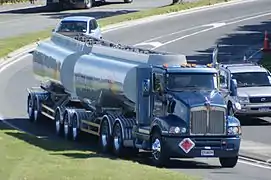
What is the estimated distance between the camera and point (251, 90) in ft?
107

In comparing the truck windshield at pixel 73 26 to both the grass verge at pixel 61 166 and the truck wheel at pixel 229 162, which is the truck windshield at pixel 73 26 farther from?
the truck wheel at pixel 229 162

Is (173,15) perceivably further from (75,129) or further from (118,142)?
(118,142)

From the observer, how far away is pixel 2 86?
40.1 meters

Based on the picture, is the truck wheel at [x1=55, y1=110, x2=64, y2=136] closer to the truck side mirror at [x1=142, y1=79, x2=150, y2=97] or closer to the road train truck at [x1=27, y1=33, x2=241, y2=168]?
the road train truck at [x1=27, y1=33, x2=241, y2=168]

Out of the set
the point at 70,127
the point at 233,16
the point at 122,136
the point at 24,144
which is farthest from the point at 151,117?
the point at 233,16

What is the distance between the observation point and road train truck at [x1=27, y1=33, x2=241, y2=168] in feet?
73.6

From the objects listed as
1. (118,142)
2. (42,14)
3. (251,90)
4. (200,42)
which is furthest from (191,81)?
(42,14)

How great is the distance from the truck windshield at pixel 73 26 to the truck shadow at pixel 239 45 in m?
5.47

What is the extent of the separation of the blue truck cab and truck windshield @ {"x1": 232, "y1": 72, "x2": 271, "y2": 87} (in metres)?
9.67

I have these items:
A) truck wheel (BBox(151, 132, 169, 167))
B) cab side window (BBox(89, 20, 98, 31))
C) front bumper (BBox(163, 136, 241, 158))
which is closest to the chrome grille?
front bumper (BBox(163, 136, 241, 158))

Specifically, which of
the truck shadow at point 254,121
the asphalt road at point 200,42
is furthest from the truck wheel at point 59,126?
the truck shadow at point 254,121

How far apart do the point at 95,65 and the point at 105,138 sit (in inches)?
117

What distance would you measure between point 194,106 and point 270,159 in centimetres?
302

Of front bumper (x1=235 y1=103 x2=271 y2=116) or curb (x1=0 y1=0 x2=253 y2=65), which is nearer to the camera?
front bumper (x1=235 y1=103 x2=271 y2=116)
